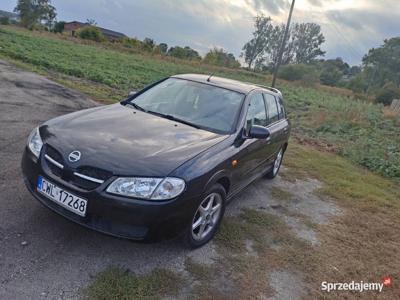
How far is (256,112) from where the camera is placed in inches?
169

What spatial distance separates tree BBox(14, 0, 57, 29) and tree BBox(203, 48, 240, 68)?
109 feet

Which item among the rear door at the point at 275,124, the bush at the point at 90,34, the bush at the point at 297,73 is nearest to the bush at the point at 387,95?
the bush at the point at 297,73

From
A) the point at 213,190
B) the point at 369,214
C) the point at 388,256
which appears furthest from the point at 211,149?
the point at 369,214

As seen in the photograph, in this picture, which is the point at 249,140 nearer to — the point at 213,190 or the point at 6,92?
the point at 213,190

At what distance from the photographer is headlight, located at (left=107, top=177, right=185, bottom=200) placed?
98.3 inches

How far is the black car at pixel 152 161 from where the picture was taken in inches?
99.3

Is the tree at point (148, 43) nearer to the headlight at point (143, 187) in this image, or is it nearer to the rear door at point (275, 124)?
the rear door at point (275, 124)

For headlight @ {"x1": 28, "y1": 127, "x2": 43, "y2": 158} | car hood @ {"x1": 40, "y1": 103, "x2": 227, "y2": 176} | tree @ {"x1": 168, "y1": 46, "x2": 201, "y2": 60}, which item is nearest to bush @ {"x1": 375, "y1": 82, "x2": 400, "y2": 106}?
tree @ {"x1": 168, "y1": 46, "x2": 201, "y2": 60}

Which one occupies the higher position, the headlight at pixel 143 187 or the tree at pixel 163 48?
the tree at pixel 163 48

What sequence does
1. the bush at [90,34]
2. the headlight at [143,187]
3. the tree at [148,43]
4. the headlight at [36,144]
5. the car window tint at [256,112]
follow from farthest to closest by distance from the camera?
the tree at [148,43] < the bush at [90,34] < the car window tint at [256,112] < the headlight at [36,144] < the headlight at [143,187]

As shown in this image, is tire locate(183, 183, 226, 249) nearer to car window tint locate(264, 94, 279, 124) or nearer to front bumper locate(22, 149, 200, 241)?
front bumper locate(22, 149, 200, 241)

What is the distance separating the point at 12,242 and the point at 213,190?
1.81 metres

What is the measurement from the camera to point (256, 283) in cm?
291

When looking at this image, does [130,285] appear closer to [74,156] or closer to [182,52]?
[74,156]
